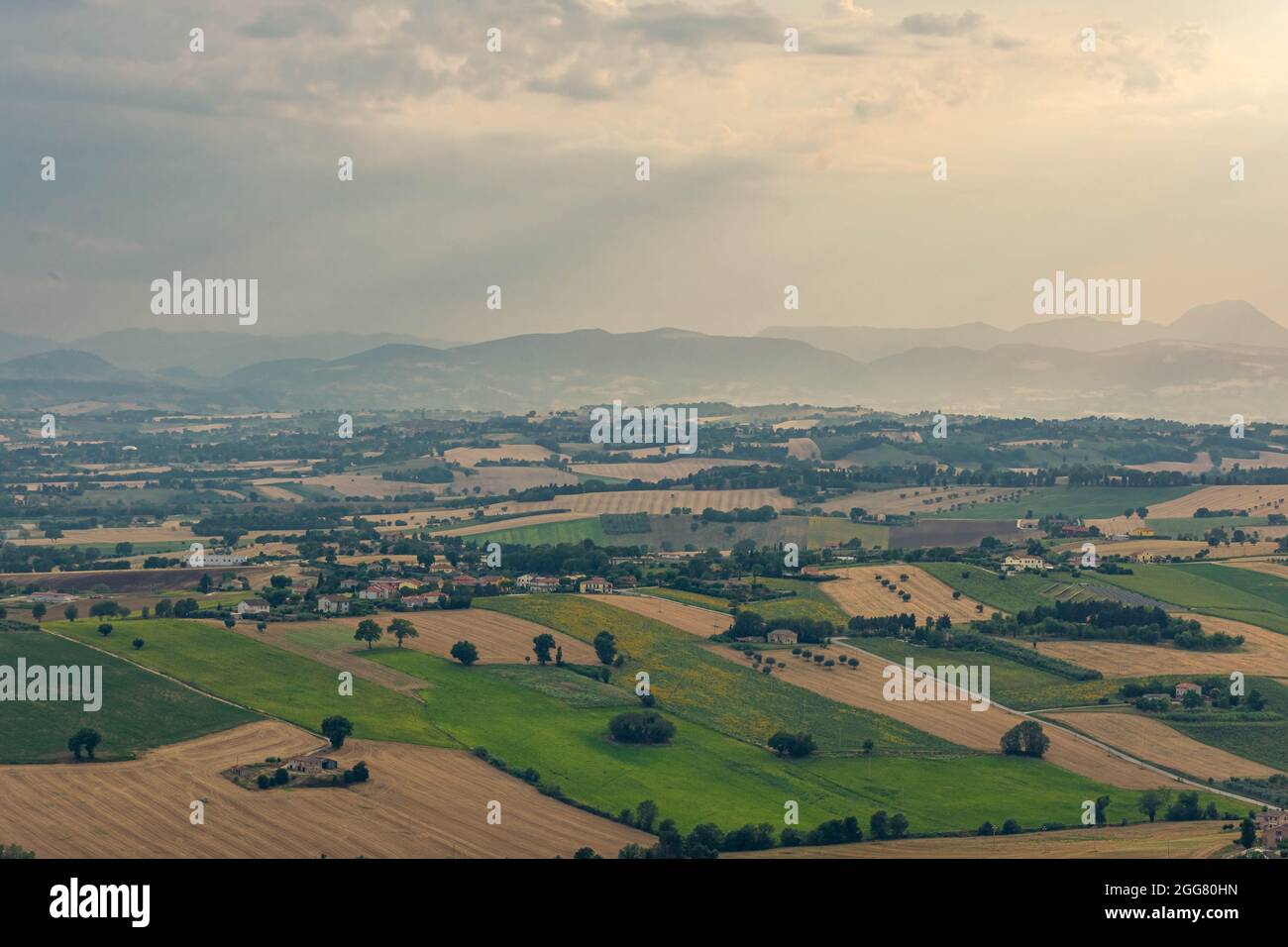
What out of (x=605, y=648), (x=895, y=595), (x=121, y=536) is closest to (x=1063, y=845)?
(x=605, y=648)

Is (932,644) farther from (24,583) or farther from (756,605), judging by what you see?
(24,583)

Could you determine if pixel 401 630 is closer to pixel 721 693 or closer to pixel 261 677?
pixel 261 677

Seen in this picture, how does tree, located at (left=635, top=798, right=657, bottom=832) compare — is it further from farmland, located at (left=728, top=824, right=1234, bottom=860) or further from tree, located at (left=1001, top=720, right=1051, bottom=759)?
A: tree, located at (left=1001, top=720, right=1051, bottom=759)

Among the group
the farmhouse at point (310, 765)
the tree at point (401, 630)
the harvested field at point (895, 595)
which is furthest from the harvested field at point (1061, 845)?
the harvested field at point (895, 595)

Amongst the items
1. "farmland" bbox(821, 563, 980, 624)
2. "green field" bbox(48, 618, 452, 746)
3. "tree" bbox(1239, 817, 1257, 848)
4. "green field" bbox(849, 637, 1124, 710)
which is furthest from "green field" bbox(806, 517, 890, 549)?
"tree" bbox(1239, 817, 1257, 848)
